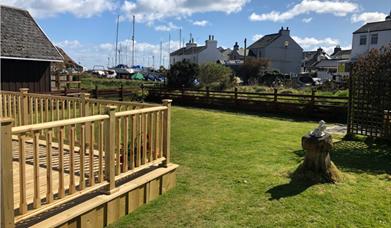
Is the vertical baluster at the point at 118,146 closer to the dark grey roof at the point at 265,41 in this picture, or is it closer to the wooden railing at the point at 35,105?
the wooden railing at the point at 35,105

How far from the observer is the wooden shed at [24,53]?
15.2m

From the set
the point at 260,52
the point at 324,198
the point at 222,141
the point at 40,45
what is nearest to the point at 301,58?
the point at 260,52

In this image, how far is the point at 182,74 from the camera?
27391mm

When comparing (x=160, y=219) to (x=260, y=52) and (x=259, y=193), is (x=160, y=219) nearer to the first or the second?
(x=259, y=193)

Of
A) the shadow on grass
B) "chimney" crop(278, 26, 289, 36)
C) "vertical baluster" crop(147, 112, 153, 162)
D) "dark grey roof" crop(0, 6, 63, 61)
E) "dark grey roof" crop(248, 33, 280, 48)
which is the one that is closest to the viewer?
"vertical baluster" crop(147, 112, 153, 162)

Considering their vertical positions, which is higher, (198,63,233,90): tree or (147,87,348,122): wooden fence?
(198,63,233,90): tree

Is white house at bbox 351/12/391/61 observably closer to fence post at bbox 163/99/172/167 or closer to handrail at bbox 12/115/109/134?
fence post at bbox 163/99/172/167

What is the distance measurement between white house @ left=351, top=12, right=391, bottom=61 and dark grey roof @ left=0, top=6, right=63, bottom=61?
95.7 feet

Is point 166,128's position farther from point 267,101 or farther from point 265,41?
point 265,41

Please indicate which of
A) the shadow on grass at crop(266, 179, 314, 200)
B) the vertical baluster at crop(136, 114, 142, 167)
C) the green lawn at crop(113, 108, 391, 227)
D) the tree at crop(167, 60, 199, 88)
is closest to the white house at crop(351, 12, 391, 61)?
the tree at crop(167, 60, 199, 88)

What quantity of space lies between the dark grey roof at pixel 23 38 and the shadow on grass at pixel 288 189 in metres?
13.1

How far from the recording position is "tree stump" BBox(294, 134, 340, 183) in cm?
591

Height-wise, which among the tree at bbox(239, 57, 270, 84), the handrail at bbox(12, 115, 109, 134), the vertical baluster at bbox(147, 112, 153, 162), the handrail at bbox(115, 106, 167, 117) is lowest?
the vertical baluster at bbox(147, 112, 153, 162)

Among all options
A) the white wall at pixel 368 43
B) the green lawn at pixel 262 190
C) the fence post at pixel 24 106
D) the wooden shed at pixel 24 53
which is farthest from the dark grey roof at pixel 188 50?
the fence post at pixel 24 106
